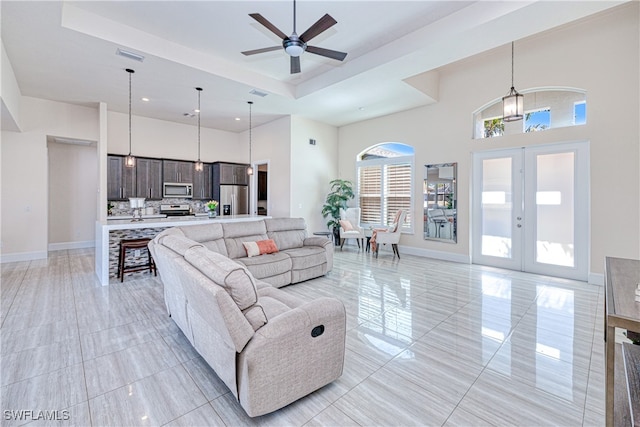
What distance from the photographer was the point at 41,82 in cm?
523

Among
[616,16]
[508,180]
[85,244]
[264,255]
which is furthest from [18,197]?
[616,16]

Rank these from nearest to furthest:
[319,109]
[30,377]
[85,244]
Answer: [30,377] → [319,109] → [85,244]

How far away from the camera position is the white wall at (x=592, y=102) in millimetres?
4246

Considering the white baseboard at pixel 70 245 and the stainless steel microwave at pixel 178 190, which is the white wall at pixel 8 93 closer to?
the stainless steel microwave at pixel 178 190

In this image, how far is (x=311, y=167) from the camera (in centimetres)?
774

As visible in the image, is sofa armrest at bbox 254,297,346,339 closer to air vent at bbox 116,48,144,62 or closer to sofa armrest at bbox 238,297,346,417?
sofa armrest at bbox 238,297,346,417

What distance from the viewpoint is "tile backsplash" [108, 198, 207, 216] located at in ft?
24.0

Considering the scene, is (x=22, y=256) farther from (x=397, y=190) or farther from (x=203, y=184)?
(x=397, y=190)

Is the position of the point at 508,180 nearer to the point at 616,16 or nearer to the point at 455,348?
the point at 616,16

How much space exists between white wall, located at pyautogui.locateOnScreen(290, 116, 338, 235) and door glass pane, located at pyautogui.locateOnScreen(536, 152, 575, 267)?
4.85 meters

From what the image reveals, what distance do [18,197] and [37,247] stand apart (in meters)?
1.12

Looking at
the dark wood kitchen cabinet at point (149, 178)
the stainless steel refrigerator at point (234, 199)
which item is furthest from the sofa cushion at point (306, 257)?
the dark wood kitchen cabinet at point (149, 178)

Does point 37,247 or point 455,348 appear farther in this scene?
point 37,247

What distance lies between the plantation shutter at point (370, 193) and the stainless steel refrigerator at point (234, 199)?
3545 millimetres
